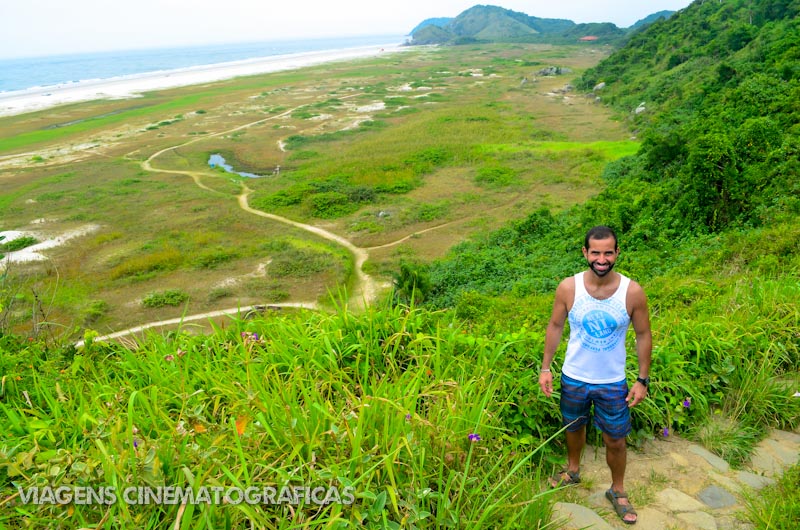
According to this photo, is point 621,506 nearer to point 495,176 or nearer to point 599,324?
point 599,324

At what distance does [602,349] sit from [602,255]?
63 centimetres

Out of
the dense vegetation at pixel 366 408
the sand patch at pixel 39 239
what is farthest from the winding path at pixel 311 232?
the sand patch at pixel 39 239

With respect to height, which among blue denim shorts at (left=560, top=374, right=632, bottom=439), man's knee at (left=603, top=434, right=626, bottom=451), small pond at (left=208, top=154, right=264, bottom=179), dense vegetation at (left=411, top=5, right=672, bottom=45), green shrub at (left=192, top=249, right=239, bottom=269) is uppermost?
dense vegetation at (left=411, top=5, right=672, bottom=45)

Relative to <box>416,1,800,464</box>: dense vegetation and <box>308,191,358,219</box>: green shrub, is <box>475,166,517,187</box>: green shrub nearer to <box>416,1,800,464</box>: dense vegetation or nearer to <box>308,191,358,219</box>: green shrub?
<box>416,1,800,464</box>: dense vegetation

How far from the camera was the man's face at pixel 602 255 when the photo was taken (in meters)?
3.14

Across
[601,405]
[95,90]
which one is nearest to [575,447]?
[601,405]

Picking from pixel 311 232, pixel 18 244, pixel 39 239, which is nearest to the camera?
pixel 18 244

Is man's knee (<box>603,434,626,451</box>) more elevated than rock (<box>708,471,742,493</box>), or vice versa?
man's knee (<box>603,434,626,451</box>)

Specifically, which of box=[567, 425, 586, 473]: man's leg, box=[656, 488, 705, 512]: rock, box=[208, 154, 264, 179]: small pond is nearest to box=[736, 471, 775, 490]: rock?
box=[656, 488, 705, 512]: rock

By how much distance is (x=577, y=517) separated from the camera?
9.86ft

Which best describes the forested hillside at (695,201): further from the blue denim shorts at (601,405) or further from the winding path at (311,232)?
the blue denim shorts at (601,405)

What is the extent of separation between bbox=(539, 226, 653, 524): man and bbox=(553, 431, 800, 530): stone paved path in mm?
115

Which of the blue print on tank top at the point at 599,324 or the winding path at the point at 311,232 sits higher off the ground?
the blue print on tank top at the point at 599,324

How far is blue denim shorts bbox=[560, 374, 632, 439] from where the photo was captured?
3.32 m
